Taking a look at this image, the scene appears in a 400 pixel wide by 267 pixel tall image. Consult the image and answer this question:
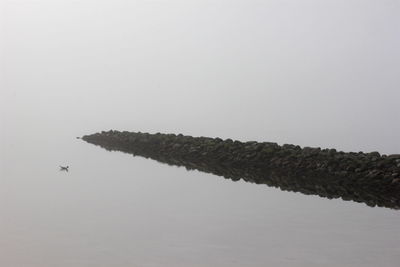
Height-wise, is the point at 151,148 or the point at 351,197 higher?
the point at 151,148

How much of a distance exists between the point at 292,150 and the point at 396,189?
3786 mm

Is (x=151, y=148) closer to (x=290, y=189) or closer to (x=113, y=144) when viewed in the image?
(x=113, y=144)

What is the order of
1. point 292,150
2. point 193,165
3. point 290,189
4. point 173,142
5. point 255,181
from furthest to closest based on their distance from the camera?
point 173,142, point 193,165, point 292,150, point 255,181, point 290,189

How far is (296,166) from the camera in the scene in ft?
39.1

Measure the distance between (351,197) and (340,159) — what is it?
8.33 feet

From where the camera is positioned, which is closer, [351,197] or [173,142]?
[351,197]

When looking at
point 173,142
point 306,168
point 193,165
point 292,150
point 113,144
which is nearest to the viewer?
point 306,168

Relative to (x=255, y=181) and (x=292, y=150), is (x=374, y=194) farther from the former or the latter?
(x=292, y=150)

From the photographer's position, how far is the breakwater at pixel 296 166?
384 inches

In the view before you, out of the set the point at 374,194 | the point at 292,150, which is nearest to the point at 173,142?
the point at 292,150

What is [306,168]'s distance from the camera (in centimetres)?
1174

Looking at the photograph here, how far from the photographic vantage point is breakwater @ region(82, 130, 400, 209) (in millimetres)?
9750

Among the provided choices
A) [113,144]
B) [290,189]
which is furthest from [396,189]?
[113,144]

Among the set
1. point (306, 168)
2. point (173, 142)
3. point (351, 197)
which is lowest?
point (351, 197)
